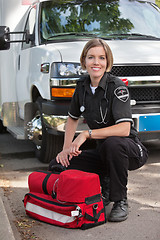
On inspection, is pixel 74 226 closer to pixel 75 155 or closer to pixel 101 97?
pixel 75 155

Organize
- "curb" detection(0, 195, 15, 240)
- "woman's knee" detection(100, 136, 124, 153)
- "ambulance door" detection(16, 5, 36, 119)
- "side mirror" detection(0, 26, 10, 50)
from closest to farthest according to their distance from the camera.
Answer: "curb" detection(0, 195, 15, 240) < "woman's knee" detection(100, 136, 124, 153) < "side mirror" detection(0, 26, 10, 50) < "ambulance door" detection(16, 5, 36, 119)

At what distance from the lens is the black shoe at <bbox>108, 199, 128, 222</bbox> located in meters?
3.95

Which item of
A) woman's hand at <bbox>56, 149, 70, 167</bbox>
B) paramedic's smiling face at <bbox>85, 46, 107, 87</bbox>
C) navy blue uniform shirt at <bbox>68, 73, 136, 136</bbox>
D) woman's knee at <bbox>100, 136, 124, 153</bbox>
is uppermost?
paramedic's smiling face at <bbox>85, 46, 107, 87</bbox>

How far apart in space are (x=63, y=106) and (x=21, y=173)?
1.00 meters

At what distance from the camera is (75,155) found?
400 centimetres

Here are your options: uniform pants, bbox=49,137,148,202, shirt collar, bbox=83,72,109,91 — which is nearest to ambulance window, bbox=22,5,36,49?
shirt collar, bbox=83,72,109,91

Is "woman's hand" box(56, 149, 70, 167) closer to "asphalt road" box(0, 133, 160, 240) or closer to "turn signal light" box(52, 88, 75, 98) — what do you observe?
"asphalt road" box(0, 133, 160, 240)

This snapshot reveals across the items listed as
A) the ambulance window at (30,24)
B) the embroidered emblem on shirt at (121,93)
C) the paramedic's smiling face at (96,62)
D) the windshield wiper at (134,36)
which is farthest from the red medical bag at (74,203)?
the ambulance window at (30,24)

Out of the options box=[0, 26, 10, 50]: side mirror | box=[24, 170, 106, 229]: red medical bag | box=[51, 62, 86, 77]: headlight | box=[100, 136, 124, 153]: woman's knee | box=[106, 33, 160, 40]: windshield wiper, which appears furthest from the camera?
box=[106, 33, 160, 40]: windshield wiper

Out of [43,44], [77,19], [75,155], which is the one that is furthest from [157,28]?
[75,155]

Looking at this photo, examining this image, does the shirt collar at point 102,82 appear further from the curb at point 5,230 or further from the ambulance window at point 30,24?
the ambulance window at point 30,24

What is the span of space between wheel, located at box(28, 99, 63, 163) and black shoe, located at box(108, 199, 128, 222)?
2.01 metres

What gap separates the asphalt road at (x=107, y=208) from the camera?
12.2 ft

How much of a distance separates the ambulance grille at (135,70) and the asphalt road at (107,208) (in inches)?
44.9
